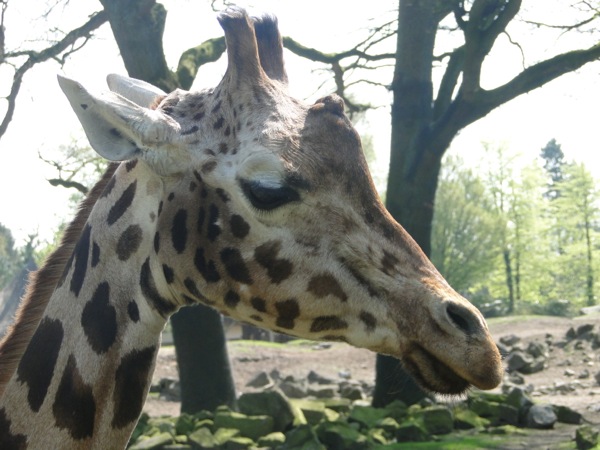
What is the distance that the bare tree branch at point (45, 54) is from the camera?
13.4m

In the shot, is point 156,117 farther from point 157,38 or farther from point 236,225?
point 157,38

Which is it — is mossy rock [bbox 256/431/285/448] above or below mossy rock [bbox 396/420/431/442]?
below

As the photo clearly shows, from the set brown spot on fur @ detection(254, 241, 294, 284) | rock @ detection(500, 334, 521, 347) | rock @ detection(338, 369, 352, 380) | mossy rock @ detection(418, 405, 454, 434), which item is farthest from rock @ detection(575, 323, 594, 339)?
brown spot on fur @ detection(254, 241, 294, 284)

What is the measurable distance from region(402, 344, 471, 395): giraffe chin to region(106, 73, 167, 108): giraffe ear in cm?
174

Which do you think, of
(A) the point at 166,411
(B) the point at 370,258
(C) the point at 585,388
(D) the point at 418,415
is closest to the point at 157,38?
(D) the point at 418,415

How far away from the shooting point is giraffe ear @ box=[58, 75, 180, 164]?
294 cm

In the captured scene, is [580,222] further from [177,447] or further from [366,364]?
[177,447]

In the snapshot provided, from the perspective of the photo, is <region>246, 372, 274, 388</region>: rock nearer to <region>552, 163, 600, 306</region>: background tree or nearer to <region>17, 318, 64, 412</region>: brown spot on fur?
<region>17, 318, 64, 412</region>: brown spot on fur

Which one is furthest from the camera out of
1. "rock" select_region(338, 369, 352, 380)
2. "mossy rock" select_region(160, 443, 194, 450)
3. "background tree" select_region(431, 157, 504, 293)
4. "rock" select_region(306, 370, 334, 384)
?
"background tree" select_region(431, 157, 504, 293)

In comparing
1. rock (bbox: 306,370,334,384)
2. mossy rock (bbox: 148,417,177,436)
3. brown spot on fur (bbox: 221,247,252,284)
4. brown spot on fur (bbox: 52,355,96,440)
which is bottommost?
mossy rock (bbox: 148,417,177,436)

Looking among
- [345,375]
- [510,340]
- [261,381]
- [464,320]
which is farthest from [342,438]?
[510,340]

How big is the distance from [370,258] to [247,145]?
66 cm

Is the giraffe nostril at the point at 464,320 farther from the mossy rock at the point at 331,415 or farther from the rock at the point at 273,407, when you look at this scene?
the mossy rock at the point at 331,415

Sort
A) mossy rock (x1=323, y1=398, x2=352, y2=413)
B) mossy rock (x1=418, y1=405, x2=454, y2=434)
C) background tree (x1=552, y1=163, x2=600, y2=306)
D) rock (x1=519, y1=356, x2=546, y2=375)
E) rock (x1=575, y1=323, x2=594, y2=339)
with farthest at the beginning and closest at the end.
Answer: background tree (x1=552, y1=163, x2=600, y2=306), rock (x1=575, y1=323, x2=594, y2=339), rock (x1=519, y1=356, x2=546, y2=375), mossy rock (x1=323, y1=398, x2=352, y2=413), mossy rock (x1=418, y1=405, x2=454, y2=434)
